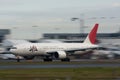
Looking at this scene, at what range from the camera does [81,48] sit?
81.8 metres

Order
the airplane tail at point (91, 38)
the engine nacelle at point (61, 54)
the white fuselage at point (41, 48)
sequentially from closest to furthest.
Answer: the engine nacelle at point (61, 54) < the white fuselage at point (41, 48) < the airplane tail at point (91, 38)

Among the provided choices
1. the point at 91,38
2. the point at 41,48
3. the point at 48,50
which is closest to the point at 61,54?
the point at 48,50

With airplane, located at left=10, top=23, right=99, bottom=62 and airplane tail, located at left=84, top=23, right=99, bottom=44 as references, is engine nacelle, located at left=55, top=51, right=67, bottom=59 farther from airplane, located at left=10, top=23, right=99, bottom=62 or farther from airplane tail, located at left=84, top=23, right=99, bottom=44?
airplane tail, located at left=84, top=23, right=99, bottom=44

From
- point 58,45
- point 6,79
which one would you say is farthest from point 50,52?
point 6,79

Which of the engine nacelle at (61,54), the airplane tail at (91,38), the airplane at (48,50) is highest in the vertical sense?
the airplane tail at (91,38)

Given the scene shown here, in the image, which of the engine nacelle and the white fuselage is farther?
the white fuselage

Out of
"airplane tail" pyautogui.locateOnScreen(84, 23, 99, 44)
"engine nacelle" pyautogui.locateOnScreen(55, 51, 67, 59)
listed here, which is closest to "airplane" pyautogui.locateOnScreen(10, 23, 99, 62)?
"engine nacelle" pyautogui.locateOnScreen(55, 51, 67, 59)

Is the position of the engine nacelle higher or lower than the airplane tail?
lower

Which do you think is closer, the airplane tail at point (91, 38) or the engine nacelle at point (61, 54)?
the engine nacelle at point (61, 54)

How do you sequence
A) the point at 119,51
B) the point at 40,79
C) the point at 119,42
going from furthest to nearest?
1. the point at 119,42
2. the point at 119,51
3. the point at 40,79

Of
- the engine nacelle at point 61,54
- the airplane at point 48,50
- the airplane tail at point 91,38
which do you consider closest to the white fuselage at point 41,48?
the airplane at point 48,50

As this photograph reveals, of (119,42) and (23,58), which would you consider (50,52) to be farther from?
(119,42)

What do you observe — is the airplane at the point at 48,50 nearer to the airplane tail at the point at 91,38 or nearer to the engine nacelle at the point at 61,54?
the engine nacelle at the point at 61,54

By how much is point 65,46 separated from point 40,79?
49.6 m
